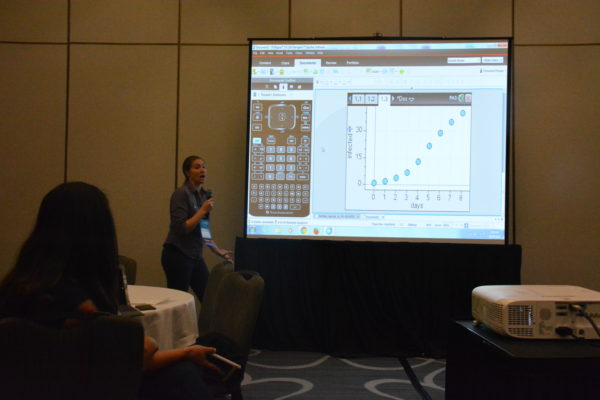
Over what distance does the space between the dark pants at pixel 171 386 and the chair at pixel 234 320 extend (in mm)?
361

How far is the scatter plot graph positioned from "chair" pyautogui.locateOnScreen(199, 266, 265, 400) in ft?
5.46

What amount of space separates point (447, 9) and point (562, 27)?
94 centimetres

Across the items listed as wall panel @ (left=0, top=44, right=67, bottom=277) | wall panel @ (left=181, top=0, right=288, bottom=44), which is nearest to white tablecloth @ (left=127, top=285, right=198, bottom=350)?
wall panel @ (left=0, top=44, right=67, bottom=277)

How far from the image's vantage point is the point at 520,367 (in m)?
1.34

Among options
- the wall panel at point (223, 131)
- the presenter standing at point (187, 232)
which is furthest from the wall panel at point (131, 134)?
the presenter standing at point (187, 232)

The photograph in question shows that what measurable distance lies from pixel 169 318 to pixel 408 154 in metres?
2.17

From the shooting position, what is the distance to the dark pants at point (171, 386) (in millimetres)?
1317

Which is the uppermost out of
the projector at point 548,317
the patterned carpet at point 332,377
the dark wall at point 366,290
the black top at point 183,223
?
the black top at point 183,223

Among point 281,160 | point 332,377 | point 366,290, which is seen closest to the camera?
point 332,377

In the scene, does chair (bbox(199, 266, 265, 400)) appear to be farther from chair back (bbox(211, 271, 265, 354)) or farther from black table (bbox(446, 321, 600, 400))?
black table (bbox(446, 321, 600, 400))

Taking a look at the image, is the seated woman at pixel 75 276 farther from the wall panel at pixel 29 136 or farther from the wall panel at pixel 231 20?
the wall panel at pixel 29 136

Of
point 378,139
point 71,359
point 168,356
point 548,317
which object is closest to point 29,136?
point 378,139

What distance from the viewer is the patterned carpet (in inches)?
106

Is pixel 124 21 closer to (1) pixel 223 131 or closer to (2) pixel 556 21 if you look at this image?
(1) pixel 223 131
